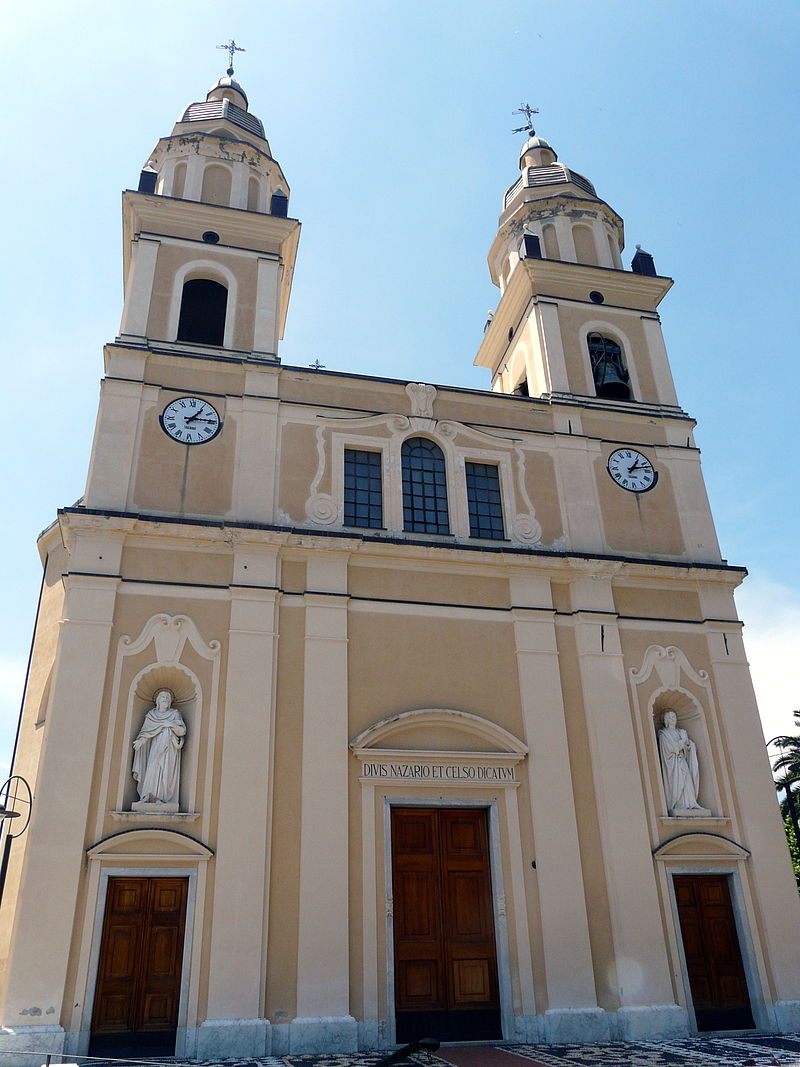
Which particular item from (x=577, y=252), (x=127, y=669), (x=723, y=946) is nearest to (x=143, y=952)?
(x=127, y=669)

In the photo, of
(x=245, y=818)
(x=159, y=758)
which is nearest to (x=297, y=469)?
(x=159, y=758)

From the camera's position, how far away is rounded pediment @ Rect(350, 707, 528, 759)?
14133mm

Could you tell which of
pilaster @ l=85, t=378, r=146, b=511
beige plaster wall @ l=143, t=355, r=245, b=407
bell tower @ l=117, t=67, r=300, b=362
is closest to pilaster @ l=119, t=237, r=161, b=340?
bell tower @ l=117, t=67, r=300, b=362

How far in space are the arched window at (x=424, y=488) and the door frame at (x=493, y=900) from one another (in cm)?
505

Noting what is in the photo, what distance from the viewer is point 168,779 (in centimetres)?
1306

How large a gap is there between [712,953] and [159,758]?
31.1 ft

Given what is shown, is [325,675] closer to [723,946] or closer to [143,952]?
[143,952]

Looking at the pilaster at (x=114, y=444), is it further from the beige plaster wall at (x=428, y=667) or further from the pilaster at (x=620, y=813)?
the pilaster at (x=620, y=813)

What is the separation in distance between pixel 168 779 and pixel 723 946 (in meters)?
9.45

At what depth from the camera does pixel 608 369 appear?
776 inches

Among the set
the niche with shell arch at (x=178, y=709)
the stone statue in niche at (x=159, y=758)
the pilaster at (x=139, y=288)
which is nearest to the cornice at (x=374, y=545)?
the niche with shell arch at (x=178, y=709)

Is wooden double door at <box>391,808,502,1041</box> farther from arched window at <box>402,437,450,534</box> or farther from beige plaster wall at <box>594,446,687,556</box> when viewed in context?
beige plaster wall at <box>594,446,687,556</box>

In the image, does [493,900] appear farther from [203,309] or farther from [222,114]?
[222,114]

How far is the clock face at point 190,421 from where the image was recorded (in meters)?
16.0
